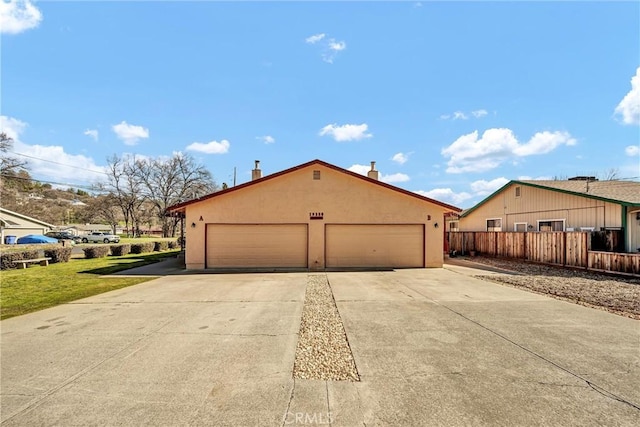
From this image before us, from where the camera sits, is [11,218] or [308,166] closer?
[308,166]

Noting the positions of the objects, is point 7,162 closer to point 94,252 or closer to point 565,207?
point 94,252

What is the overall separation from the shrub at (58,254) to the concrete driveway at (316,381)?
39.2ft

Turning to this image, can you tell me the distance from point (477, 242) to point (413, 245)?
8.16 m

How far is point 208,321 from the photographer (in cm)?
595

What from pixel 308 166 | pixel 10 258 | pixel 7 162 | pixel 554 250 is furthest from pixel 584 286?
pixel 7 162

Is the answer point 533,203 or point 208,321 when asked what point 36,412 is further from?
point 533,203

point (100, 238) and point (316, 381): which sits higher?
point (100, 238)

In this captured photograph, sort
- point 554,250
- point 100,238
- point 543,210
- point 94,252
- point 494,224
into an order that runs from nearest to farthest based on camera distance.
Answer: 1. point 554,250
2. point 543,210
3. point 94,252
4. point 494,224
5. point 100,238

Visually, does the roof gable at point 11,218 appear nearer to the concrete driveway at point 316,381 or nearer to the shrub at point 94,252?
the shrub at point 94,252

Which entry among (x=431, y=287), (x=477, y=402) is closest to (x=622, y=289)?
(x=431, y=287)

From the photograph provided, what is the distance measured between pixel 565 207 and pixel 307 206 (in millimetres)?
13464

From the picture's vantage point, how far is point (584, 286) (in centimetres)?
940

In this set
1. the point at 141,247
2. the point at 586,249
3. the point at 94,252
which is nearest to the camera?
the point at 586,249

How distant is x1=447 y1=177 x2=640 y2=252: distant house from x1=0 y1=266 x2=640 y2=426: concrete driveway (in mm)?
9731
